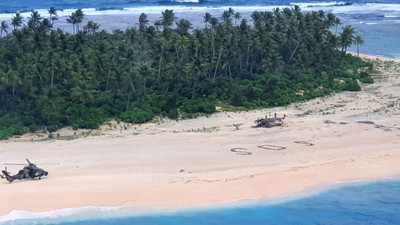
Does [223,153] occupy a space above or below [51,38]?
below

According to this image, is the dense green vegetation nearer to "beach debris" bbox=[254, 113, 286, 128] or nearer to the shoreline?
"beach debris" bbox=[254, 113, 286, 128]

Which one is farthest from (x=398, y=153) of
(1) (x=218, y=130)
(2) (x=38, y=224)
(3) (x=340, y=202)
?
(2) (x=38, y=224)

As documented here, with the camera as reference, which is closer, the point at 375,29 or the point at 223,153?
the point at 223,153

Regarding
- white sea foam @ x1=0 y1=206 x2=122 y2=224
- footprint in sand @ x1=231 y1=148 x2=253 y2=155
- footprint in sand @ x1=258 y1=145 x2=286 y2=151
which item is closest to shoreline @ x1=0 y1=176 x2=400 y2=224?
white sea foam @ x1=0 y1=206 x2=122 y2=224

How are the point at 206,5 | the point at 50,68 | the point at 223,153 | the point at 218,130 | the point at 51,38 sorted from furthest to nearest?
the point at 206,5 < the point at 51,38 < the point at 50,68 < the point at 218,130 < the point at 223,153

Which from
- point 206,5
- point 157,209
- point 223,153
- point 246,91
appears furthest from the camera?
point 206,5

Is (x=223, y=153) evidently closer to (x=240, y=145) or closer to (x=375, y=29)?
(x=240, y=145)

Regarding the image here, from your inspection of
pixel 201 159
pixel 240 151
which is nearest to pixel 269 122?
pixel 240 151

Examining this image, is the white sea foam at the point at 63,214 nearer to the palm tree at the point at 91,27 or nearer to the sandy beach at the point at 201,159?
the sandy beach at the point at 201,159
